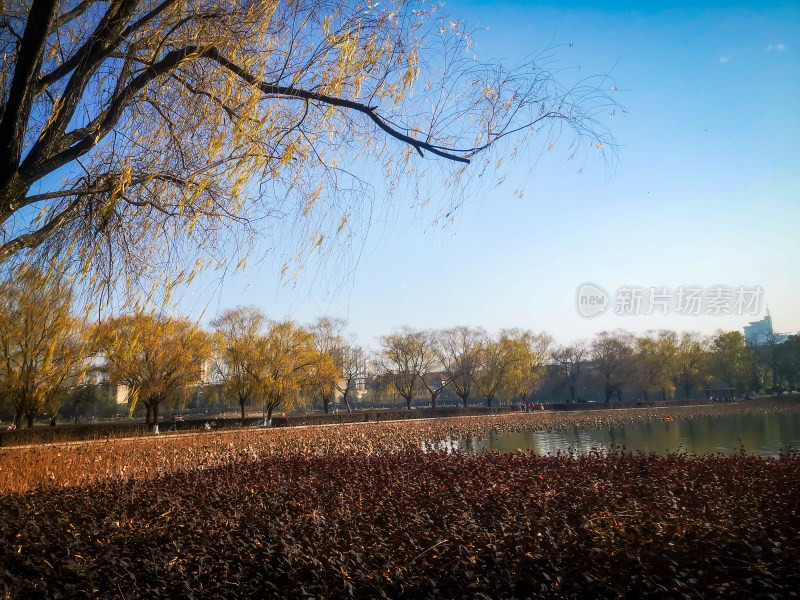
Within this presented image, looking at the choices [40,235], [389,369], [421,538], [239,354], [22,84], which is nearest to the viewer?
[22,84]

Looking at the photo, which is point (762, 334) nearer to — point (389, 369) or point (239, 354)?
point (389, 369)

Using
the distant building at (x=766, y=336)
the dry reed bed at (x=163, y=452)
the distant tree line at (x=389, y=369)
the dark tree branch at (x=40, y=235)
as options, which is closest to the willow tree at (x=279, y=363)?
the distant tree line at (x=389, y=369)

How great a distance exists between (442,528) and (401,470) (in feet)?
13.2

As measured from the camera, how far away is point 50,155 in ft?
9.86

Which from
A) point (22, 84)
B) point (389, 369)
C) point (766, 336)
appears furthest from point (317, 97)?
point (766, 336)

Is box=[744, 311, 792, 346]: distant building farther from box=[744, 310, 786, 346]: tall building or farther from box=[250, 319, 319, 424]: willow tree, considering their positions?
box=[250, 319, 319, 424]: willow tree

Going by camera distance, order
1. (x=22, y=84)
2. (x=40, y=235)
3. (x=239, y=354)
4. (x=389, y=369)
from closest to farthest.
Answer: (x=22, y=84), (x=40, y=235), (x=239, y=354), (x=389, y=369)

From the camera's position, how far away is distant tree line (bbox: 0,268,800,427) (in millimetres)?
23219

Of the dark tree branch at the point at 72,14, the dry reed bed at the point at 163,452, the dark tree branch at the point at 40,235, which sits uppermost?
the dark tree branch at the point at 72,14

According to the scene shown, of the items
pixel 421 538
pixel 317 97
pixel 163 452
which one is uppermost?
pixel 317 97

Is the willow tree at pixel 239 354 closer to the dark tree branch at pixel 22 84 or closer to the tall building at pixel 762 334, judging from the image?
the dark tree branch at pixel 22 84

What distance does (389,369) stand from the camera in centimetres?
5153

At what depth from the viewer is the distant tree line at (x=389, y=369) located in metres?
23.2

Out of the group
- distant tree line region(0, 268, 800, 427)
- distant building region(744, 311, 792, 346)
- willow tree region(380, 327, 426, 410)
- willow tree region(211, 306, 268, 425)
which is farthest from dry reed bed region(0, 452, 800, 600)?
distant building region(744, 311, 792, 346)
